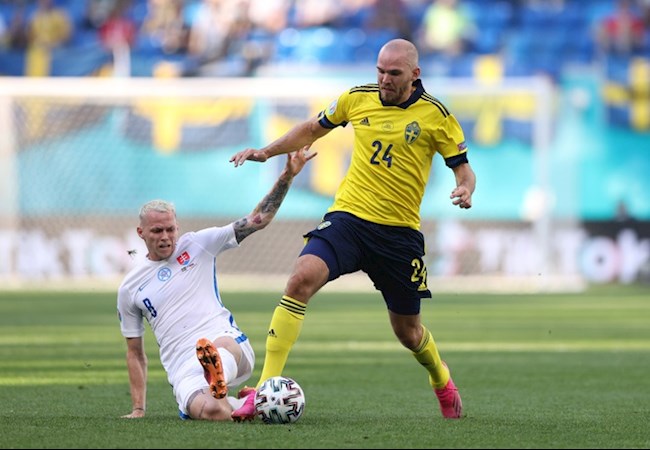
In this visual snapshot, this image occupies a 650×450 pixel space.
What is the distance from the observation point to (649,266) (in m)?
24.0

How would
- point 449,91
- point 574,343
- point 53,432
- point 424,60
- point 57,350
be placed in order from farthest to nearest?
point 424,60 < point 449,91 < point 574,343 < point 57,350 < point 53,432

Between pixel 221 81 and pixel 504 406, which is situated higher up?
pixel 221 81

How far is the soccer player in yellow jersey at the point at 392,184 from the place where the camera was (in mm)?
7758

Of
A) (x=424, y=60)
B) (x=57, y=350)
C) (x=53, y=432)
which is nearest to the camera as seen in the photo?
(x=53, y=432)

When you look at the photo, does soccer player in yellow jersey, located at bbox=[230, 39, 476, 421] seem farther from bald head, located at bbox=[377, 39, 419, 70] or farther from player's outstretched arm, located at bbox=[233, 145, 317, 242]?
player's outstretched arm, located at bbox=[233, 145, 317, 242]

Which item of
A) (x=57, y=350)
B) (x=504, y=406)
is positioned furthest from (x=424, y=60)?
(x=504, y=406)

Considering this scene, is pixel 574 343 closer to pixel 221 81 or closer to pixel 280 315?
pixel 280 315

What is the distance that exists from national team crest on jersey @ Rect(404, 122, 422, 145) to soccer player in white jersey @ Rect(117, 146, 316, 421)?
30.6 inches

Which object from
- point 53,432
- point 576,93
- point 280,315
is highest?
point 576,93

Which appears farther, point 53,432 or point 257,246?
point 257,246

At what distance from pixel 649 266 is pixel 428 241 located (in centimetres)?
404

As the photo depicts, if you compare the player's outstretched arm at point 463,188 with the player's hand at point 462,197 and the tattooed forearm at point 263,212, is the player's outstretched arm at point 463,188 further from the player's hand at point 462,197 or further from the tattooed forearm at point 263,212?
the tattooed forearm at point 263,212

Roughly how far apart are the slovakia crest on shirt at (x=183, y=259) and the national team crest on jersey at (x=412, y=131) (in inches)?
60.5

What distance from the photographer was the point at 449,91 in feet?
78.2
